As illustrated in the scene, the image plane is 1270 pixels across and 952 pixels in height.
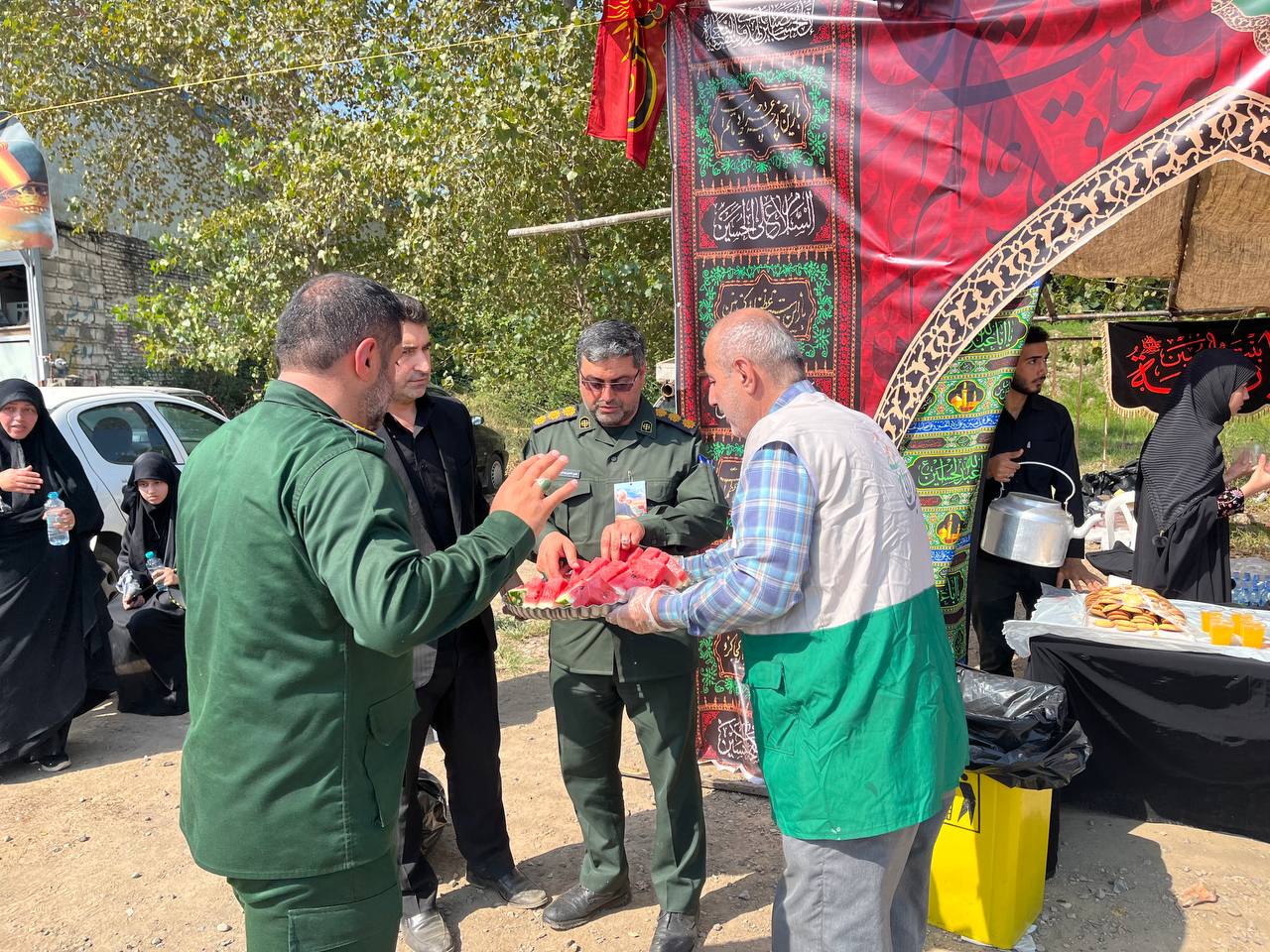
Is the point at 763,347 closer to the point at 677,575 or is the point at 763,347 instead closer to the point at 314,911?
the point at 677,575

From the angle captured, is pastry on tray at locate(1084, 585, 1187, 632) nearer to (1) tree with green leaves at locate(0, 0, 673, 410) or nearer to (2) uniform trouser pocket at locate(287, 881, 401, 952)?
(2) uniform trouser pocket at locate(287, 881, 401, 952)

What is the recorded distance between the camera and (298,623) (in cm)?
174

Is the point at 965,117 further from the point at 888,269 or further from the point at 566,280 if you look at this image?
the point at 566,280

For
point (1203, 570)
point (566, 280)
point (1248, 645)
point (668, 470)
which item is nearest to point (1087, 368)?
point (566, 280)

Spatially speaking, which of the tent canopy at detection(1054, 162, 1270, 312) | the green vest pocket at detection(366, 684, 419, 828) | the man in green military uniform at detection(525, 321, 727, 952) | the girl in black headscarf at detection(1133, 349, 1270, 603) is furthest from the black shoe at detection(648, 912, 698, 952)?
the tent canopy at detection(1054, 162, 1270, 312)

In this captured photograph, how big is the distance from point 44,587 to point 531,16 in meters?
6.60

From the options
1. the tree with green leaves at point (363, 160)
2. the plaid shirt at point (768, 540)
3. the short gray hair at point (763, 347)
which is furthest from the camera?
the tree with green leaves at point (363, 160)

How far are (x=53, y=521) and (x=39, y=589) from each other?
42cm

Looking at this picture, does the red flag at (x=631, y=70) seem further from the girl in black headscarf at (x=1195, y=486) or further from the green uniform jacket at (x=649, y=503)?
the girl in black headscarf at (x=1195, y=486)

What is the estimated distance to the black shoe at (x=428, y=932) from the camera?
3.10m

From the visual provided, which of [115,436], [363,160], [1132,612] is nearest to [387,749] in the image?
[1132,612]

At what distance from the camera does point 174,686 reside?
18.0 ft

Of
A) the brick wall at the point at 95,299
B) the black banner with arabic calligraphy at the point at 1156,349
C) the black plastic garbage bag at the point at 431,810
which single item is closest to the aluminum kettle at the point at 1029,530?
the black plastic garbage bag at the point at 431,810

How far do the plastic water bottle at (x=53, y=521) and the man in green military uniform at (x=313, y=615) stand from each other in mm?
3587
